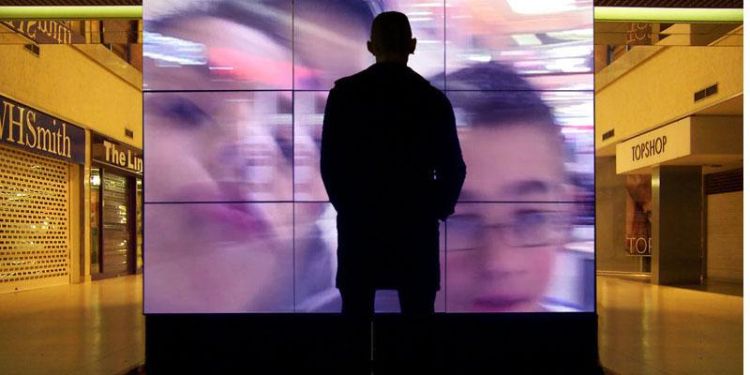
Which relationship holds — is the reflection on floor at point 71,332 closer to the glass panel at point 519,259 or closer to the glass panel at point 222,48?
the glass panel at point 222,48

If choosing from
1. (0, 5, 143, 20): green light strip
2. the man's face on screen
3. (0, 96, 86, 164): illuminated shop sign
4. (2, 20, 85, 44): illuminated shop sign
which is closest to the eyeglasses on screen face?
the man's face on screen

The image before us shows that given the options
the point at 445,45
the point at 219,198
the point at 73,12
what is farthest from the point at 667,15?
the point at 73,12

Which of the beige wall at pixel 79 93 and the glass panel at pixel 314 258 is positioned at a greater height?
the beige wall at pixel 79 93

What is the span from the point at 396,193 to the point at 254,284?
2.06m

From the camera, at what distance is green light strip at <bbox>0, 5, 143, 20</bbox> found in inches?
224

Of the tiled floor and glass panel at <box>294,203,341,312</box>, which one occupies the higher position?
glass panel at <box>294,203,341,312</box>

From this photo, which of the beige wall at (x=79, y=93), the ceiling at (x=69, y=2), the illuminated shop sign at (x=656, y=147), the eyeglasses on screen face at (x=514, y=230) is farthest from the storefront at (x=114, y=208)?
the eyeglasses on screen face at (x=514, y=230)

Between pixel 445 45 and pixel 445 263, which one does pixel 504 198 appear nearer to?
pixel 445 263

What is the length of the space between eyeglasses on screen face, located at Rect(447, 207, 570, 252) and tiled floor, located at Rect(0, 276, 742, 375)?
108 centimetres

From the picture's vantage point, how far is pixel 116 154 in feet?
50.6

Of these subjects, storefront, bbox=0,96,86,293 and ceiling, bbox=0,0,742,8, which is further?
storefront, bbox=0,96,86,293

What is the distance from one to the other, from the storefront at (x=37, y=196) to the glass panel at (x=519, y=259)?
29.5 ft

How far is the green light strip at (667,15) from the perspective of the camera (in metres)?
5.62

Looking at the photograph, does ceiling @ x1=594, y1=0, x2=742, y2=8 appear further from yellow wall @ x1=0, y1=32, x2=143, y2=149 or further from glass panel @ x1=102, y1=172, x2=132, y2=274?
glass panel @ x1=102, y1=172, x2=132, y2=274
